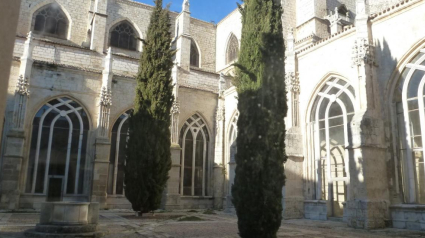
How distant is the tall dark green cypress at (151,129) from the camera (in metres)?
12.8

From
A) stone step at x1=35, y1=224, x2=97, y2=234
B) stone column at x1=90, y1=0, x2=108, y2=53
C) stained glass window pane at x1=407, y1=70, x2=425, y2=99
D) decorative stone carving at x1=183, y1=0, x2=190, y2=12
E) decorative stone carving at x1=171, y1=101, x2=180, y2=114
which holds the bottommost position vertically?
stone step at x1=35, y1=224, x2=97, y2=234

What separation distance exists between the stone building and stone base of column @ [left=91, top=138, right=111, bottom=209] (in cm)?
5

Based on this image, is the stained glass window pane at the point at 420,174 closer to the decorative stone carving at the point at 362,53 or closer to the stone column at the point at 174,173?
the decorative stone carving at the point at 362,53

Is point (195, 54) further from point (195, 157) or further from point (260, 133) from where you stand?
point (260, 133)

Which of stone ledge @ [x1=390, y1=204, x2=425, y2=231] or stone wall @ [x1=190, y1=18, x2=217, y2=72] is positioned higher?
stone wall @ [x1=190, y1=18, x2=217, y2=72]

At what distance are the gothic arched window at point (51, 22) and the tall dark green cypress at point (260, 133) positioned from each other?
57.2 feet

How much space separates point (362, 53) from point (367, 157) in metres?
3.54

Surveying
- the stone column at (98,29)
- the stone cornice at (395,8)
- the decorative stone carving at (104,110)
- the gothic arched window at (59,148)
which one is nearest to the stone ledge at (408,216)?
the stone cornice at (395,8)

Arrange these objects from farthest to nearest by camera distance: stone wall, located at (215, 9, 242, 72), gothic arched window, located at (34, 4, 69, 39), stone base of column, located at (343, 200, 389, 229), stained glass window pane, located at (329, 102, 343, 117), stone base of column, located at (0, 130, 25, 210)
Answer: stone wall, located at (215, 9, 242, 72) < gothic arched window, located at (34, 4, 69, 39) < stone base of column, located at (0, 130, 25, 210) < stained glass window pane, located at (329, 102, 343, 117) < stone base of column, located at (343, 200, 389, 229)

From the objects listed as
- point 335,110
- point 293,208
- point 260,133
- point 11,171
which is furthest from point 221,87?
point 260,133

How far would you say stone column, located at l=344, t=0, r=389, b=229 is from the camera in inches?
415

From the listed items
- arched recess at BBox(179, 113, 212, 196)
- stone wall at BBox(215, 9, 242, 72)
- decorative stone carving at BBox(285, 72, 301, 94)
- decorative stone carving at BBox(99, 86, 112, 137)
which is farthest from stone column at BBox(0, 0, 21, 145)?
stone wall at BBox(215, 9, 242, 72)

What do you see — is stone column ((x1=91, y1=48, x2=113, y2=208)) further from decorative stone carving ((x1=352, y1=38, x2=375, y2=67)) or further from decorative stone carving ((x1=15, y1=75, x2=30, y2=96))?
decorative stone carving ((x1=352, y1=38, x2=375, y2=67))

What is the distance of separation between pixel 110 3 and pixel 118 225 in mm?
17540
